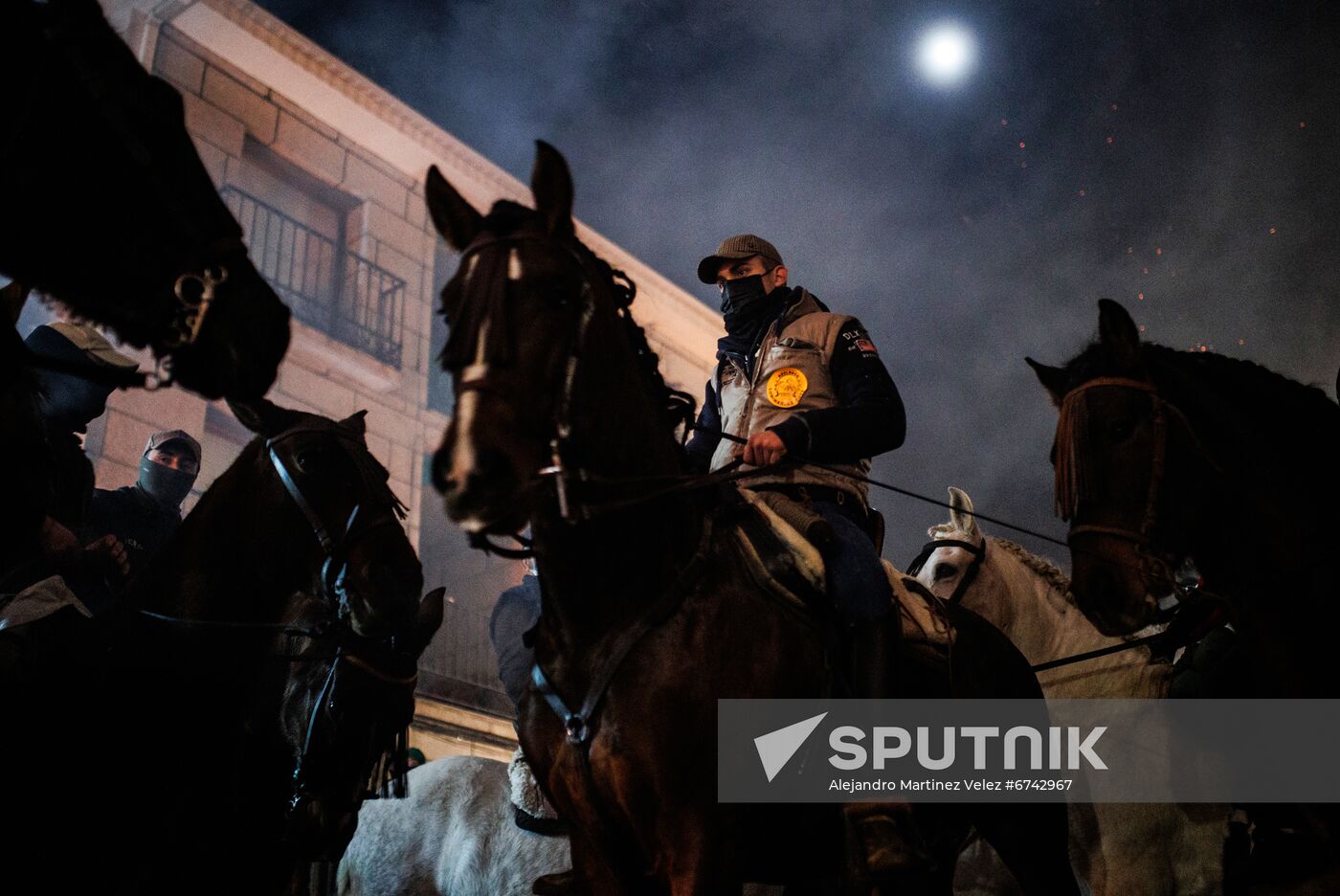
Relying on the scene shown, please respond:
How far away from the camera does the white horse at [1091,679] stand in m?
5.34

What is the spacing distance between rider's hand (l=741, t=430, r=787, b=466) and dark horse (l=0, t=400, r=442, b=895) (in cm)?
182

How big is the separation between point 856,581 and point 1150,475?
117cm

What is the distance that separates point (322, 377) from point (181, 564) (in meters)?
10.2

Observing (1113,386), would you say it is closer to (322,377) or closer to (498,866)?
(498,866)

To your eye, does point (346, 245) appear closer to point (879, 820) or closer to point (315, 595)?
point (315, 595)

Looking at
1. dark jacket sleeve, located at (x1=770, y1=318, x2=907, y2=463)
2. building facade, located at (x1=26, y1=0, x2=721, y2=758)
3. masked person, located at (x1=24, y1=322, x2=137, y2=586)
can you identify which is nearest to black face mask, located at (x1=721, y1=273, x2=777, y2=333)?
dark jacket sleeve, located at (x1=770, y1=318, x2=907, y2=463)

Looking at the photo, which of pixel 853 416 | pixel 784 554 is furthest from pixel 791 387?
pixel 784 554

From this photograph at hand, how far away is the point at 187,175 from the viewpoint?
338cm

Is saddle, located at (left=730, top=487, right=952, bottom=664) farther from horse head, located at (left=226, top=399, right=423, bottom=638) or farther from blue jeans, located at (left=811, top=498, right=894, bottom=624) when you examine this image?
horse head, located at (left=226, top=399, right=423, bottom=638)

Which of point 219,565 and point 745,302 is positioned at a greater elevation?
point 745,302

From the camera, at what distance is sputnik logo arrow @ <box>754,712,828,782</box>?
3.49 metres

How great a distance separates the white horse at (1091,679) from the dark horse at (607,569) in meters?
1.32

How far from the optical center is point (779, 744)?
3.57 m

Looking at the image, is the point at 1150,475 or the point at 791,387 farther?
the point at 791,387
